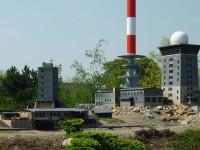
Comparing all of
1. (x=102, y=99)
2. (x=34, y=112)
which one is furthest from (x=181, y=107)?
(x=34, y=112)

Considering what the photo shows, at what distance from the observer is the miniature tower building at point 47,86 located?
198 ft

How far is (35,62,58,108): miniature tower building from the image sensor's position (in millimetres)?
60312

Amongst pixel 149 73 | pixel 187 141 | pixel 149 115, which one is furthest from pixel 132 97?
pixel 187 141

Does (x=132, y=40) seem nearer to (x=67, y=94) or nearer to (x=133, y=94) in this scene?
(x=133, y=94)

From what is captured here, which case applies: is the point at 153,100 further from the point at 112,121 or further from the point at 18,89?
the point at 18,89

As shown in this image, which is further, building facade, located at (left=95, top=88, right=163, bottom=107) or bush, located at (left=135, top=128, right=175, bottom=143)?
building facade, located at (left=95, top=88, right=163, bottom=107)

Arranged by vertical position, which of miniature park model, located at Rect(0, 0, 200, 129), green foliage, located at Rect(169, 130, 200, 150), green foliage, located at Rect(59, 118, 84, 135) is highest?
miniature park model, located at Rect(0, 0, 200, 129)

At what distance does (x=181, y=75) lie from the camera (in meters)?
69.8

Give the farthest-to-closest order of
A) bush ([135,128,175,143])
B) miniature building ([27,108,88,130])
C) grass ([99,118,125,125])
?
1. grass ([99,118,125,125])
2. miniature building ([27,108,88,130])
3. bush ([135,128,175,143])

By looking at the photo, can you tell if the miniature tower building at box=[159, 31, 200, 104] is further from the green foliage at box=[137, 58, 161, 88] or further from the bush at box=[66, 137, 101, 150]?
the bush at box=[66, 137, 101, 150]

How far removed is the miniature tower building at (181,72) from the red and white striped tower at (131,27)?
507 cm

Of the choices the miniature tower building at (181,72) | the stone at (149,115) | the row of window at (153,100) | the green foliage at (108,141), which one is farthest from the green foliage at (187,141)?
the miniature tower building at (181,72)

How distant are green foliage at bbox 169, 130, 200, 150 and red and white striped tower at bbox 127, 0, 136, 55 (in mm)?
39425

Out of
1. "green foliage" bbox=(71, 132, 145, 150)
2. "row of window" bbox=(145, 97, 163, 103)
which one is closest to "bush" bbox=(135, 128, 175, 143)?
"green foliage" bbox=(71, 132, 145, 150)
